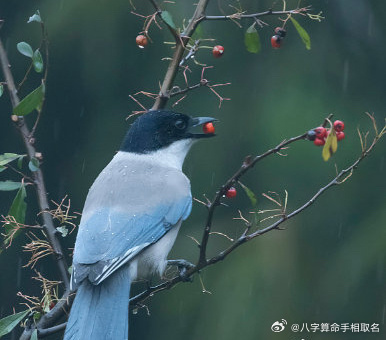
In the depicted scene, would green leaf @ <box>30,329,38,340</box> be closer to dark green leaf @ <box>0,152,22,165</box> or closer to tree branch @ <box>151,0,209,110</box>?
dark green leaf @ <box>0,152,22,165</box>

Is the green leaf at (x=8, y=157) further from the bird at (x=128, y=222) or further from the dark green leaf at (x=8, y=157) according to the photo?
the bird at (x=128, y=222)

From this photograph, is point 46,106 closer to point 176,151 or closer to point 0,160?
point 176,151

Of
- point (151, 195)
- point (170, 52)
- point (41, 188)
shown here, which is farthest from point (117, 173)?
point (170, 52)

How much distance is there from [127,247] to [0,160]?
1.78ft

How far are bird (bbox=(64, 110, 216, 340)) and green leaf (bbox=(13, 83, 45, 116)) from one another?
1.62ft

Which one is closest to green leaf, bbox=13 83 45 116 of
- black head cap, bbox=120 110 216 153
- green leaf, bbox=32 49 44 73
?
green leaf, bbox=32 49 44 73

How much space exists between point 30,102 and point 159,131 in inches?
37.7

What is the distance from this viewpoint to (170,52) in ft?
15.1

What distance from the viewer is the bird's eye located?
287 cm

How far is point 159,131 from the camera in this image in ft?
9.52

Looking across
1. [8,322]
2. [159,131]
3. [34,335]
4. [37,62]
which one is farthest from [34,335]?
[159,131]

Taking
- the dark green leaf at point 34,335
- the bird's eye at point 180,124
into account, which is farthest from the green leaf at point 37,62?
the bird's eye at point 180,124

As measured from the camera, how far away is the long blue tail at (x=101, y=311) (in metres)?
2.05

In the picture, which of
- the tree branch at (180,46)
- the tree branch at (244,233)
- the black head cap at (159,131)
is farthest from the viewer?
the black head cap at (159,131)
